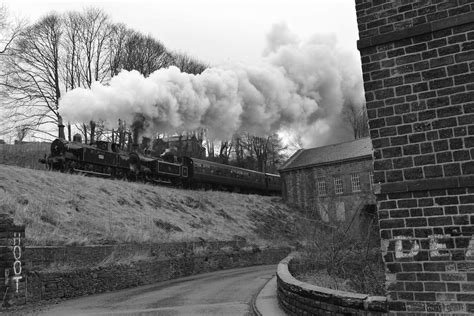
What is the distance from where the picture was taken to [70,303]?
11.1 m

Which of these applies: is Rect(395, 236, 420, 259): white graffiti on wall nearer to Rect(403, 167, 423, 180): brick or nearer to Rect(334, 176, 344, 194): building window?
Rect(403, 167, 423, 180): brick

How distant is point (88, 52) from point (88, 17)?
144 inches

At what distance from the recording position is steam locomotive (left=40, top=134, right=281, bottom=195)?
22.3m

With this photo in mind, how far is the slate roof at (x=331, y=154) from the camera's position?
125 feet

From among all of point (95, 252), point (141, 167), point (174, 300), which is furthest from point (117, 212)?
point (174, 300)

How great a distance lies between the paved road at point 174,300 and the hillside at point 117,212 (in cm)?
229

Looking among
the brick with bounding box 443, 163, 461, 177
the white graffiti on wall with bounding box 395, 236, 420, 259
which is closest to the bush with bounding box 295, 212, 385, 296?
the white graffiti on wall with bounding box 395, 236, 420, 259

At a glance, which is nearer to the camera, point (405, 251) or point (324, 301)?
point (405, 251)

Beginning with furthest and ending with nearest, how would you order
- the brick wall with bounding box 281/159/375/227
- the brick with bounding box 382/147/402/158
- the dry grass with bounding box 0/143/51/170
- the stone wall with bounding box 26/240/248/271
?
the brick wall with bounding box 281/159/375/227
the dry grass with bounding box 0/143/51/170
the stone wall with bounding box 26/240/248/271
the brick with bounding box 382/147/402/158

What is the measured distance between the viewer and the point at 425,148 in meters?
4.54

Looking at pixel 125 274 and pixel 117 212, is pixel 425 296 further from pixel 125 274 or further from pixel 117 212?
pixel 117 212

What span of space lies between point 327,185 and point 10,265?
32.1 m

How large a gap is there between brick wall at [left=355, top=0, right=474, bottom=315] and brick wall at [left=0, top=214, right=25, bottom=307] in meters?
8.32

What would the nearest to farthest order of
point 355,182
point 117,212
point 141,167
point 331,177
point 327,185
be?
point 117,212 < point 141,167 < point 355,182 < point 331,177 < point 327,185
